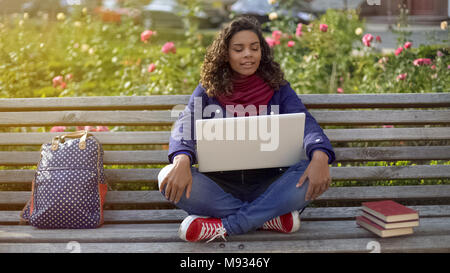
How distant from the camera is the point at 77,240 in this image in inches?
91.6

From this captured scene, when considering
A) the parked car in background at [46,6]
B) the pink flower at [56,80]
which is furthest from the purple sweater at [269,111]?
the parked car in background at [46,6]

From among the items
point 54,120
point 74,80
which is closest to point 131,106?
point 54,120

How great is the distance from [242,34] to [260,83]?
0.99 feet

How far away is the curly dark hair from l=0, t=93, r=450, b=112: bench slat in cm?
36

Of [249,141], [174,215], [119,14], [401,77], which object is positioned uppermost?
[119,14]

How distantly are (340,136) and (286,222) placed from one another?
83 cm

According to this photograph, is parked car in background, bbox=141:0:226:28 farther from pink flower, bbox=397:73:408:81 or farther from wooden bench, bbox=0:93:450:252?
wooden bench, bbox=0:93:450:252

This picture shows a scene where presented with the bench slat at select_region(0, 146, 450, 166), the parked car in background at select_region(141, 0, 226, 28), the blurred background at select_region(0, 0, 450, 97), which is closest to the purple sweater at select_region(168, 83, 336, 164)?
the bench slat at select_region(0, 146, 450, 166)

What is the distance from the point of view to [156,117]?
9.61 feet

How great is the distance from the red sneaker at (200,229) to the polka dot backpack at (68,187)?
603 millimetres

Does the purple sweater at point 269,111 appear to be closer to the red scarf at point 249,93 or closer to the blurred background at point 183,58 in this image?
the red scarf at point 249,93

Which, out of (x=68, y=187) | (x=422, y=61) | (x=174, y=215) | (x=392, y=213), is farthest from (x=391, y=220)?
(x=422, y=61)

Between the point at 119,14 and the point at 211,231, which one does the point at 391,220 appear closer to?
the point at 211,231

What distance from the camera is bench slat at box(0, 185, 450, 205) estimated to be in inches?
109
